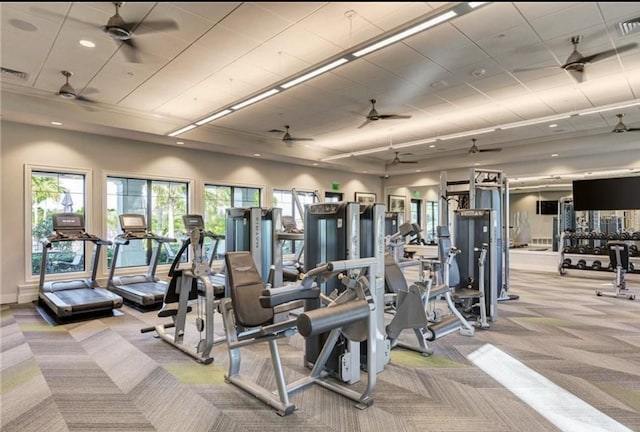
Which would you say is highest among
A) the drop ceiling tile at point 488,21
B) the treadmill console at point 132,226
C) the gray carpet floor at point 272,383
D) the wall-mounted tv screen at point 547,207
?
the drop ceiling tile at point 488,21

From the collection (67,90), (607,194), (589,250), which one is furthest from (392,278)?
(607,194)

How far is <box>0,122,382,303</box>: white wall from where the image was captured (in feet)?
20.1

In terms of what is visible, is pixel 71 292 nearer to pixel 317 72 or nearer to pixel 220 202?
pixel 220 202

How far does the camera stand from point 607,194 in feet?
29.0

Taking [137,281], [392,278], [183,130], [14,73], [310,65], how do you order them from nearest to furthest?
[392,278]
[14,73]
[310,65]
[183,130]
[137,281]

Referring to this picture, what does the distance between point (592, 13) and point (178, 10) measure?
3.94 meters

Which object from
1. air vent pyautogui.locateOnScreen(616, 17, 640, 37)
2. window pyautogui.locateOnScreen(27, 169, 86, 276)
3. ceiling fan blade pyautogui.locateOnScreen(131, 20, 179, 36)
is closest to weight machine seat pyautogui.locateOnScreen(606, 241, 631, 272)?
air vent pyautogui.locateOnScreen(616, 17, 640, 37)

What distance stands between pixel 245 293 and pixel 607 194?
9541 mm

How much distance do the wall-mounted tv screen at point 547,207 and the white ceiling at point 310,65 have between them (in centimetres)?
197

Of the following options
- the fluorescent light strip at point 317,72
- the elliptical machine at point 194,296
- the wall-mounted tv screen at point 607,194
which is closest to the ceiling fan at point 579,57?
the fluorescent light strip at point 317,72

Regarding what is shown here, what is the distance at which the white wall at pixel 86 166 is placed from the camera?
6.12 meters

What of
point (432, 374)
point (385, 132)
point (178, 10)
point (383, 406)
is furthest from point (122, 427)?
point (385, 132)

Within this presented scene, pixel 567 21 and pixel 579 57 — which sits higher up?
pixel 567 21

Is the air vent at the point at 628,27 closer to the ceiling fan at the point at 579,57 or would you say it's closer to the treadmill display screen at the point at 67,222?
the ceiling fan at the point at 579,57
